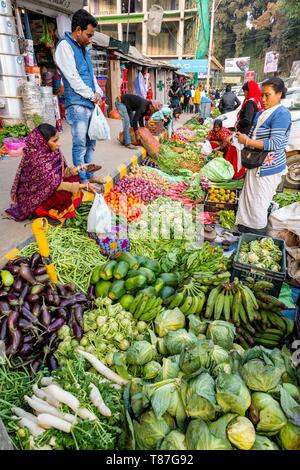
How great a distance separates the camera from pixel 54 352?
2.19 m

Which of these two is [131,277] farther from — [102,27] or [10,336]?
[102,27]

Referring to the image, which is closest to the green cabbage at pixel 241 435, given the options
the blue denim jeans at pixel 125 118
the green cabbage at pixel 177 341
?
the green cabbage at pixel 177 341

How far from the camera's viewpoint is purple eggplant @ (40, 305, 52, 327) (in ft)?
7.58

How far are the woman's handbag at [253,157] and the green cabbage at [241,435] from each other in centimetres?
295

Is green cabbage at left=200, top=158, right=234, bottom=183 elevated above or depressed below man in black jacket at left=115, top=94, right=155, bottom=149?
below

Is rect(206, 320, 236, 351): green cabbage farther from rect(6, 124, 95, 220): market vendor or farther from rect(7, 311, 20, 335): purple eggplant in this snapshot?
rect(6, 124, 95, 220): market vendor

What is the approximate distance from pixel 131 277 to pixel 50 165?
5.16 feet

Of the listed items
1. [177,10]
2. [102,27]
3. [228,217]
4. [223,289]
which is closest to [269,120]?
[228,217]

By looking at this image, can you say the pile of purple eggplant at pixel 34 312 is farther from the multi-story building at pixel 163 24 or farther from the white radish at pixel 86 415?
the multi-story building at pixel 163 24

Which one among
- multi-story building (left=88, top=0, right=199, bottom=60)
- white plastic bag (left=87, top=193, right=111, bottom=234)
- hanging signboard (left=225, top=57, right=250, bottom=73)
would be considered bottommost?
white plastic bag (left=87, top=193, right=111, bottom=234)

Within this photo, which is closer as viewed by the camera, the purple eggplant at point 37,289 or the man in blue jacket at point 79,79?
the purple eggplant at point 37,289

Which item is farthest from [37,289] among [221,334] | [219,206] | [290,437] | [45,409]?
[219,206]

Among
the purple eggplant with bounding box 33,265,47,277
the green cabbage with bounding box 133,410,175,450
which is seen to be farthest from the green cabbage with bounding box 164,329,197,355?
the purple eggplant with bounding box 33,265,47,277

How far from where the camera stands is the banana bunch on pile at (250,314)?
2451 mm
